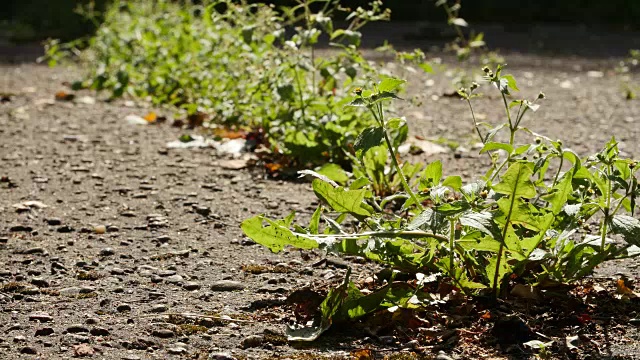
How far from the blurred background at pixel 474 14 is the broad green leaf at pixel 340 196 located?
668 cm

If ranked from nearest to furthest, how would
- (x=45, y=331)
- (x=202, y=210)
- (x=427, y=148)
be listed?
(x=45, y=331) < (x=202, y=210) < (x=427, y=148)

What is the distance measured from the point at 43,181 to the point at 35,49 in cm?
496

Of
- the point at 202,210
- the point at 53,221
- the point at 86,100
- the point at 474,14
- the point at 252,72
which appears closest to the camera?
the point at 53,221

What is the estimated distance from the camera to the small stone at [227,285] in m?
2.40

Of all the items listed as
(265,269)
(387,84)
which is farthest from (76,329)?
(387,84)

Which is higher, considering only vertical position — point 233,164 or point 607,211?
point 607,211

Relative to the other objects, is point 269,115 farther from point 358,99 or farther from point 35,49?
point 35,49

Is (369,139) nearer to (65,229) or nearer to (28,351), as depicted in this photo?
(28,351)

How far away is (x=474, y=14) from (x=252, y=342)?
7.38 metres

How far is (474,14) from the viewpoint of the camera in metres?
9.01

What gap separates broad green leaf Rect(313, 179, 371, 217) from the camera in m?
2.15

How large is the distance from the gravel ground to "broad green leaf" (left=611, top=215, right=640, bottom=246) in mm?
207

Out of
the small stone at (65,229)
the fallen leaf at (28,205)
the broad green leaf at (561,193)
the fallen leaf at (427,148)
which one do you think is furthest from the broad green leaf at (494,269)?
the fallen leaf at (427,148)

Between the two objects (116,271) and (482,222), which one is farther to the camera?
(116,271)
